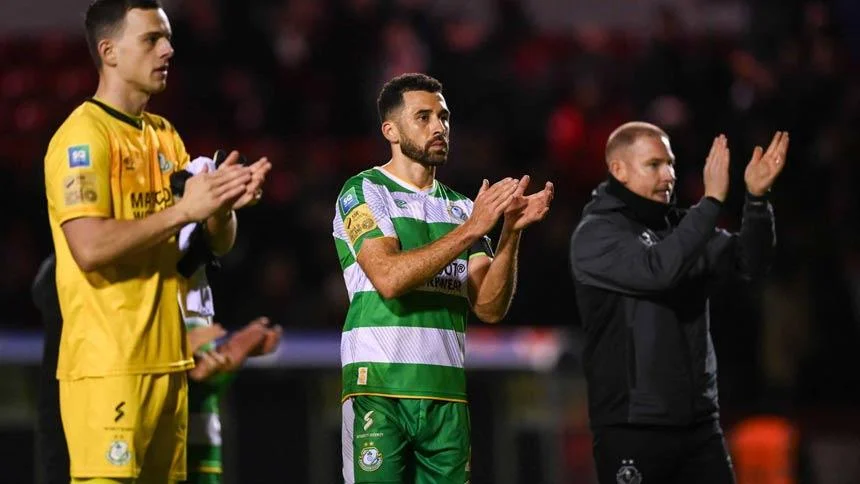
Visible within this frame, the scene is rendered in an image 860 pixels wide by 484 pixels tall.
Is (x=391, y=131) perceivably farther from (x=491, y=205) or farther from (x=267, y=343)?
(x=267, y=343)

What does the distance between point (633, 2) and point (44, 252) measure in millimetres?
6765

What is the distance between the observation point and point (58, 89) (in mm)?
12781

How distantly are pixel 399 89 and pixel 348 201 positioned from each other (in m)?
0.50

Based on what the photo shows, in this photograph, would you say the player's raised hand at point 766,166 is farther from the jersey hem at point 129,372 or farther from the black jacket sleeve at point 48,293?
the black jacket sleeve at point 48,293

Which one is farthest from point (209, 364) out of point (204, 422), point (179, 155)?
point (179, 155)

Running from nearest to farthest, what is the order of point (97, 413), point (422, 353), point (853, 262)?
point (97, 413) → point (422, 353) → point (853, 262)

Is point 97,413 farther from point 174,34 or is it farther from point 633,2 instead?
point 633,2

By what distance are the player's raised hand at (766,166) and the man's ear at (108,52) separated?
106 inches

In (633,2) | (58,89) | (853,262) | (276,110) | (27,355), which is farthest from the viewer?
(633,2)

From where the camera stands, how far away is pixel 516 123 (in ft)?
37.4

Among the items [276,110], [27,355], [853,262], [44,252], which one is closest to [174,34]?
[276,110]

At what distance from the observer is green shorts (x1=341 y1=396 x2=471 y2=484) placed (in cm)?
478

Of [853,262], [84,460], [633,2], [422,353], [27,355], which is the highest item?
[633,2]

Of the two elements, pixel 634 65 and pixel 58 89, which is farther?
pixel 58 89
